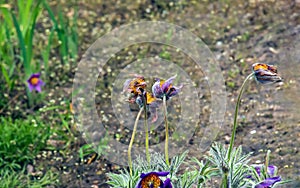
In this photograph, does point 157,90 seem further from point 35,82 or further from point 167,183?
point 35,82

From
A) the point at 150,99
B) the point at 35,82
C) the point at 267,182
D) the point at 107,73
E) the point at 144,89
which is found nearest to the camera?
the point at 267,182

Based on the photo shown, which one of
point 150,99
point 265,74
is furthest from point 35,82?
point 265,74

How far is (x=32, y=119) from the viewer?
3.23 metres

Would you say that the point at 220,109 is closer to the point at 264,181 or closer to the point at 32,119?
the point at 32,119

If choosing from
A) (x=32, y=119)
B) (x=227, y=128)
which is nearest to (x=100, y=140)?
(x=32, y=119)

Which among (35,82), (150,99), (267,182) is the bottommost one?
(267,182)

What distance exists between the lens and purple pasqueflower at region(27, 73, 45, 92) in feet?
10.8

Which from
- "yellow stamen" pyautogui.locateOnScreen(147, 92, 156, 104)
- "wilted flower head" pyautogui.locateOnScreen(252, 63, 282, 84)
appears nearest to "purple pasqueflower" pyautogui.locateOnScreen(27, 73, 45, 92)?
"yellow stamen" pyautogui.locateOnScreen(147, 92, 156, 104)

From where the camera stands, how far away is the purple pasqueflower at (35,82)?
3.29 m

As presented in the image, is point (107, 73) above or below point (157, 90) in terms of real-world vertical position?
above

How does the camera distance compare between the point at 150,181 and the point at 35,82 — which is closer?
the point at 150,181

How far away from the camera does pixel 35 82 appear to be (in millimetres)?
3303

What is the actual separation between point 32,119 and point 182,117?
0.78 metres

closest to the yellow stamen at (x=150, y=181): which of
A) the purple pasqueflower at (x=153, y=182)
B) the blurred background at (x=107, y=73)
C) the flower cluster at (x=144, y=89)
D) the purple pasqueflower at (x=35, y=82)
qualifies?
the purple pasqueflower at (x=153, y=182)
